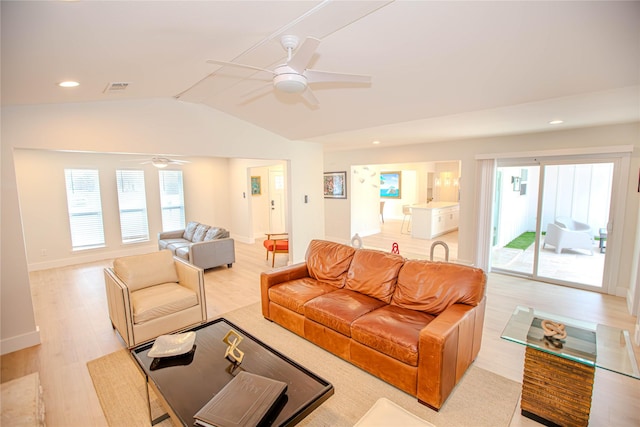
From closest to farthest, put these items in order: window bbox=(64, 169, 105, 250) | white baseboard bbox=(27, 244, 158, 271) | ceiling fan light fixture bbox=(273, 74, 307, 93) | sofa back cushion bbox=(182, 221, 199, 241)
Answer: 1. ceiling fan light fixture bbox=(273, 74, 307, 93)
2. white baseboard bbox=(27, 244, 158, 271)
3. window bbox=(64, 169, 105, 250)
4. sofa back cushion bbox=(182, 221, 199, 241)

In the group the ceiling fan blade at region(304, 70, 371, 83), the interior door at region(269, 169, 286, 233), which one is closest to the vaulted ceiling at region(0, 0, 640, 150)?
the ceiling fan blade at region(304, 70, 371, 83)

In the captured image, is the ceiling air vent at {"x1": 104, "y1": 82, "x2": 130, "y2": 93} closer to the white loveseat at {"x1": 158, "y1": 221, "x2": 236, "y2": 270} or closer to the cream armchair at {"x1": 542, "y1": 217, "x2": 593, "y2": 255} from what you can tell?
the white loveseat at {"x1": 158, "y1": 221, "x2": 236, "y2": 270}

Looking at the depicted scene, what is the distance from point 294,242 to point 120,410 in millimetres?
4122

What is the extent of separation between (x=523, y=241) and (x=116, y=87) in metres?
6.76

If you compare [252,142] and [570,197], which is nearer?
[570,197]

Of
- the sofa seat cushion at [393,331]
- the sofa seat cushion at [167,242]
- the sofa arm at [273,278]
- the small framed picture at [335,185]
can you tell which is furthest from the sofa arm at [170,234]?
the sofa seat cushion at [393,331]

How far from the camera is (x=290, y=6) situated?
196 centimetres

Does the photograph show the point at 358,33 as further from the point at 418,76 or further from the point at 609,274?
the point at 609,274

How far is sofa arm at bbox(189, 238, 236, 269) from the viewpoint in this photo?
5.38 metres

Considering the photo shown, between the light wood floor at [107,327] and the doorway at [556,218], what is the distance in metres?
0.41

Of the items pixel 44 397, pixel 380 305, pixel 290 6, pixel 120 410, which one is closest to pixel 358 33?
pixel 290 6

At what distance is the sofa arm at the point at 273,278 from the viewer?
3.59 meters

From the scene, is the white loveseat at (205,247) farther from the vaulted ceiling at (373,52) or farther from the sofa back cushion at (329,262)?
the vaulted ceiling at (373,52)

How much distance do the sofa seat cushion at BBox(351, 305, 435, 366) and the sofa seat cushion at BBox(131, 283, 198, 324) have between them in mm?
1969
